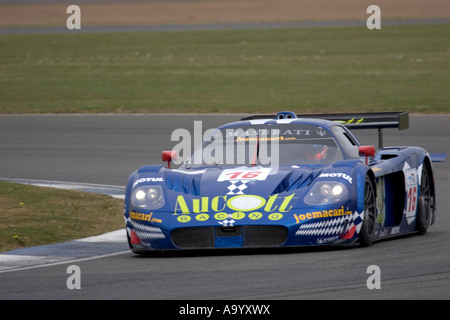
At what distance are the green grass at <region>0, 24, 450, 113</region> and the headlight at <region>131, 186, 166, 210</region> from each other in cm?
1539

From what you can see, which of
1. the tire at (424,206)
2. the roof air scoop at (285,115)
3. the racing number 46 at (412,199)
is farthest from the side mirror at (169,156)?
the tire at (424,206)

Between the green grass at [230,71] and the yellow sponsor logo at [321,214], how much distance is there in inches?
606

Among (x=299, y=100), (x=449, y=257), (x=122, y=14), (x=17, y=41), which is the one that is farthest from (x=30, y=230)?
(x=122, y=14)

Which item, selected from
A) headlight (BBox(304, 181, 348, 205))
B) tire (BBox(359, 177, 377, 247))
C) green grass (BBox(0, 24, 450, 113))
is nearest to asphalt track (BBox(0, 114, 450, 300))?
tire (BBox(359, 177, 377, 247))

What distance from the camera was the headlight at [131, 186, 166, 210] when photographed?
8461 millimetres

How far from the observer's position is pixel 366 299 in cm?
609

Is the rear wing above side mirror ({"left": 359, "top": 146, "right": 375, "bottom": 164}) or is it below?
above

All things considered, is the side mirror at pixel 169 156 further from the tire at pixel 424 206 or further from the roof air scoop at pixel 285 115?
the tire at pixel 424 206

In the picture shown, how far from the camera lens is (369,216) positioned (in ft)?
28.7

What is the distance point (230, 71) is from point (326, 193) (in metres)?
25.5

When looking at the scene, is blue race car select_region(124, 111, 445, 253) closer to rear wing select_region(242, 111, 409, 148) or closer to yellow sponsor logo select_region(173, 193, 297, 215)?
yellow sponsor logo select_region(173, 193, 297, 215)

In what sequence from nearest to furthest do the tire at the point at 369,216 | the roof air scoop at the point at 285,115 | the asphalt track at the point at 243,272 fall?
the asphalt track at the point at 243,272, the tire at the point at 369,216, the roof air scoop at the point at 285,115

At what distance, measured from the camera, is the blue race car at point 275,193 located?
8.11m

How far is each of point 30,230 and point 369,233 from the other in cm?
355
